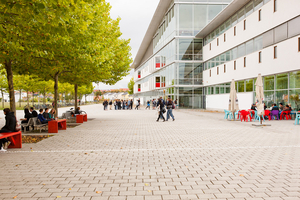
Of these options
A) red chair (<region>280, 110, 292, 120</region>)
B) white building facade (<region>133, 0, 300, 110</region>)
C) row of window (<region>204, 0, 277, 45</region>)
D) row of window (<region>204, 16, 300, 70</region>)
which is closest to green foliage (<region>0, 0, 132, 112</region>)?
red chair (<region>280, 110, 292, 120</region>)

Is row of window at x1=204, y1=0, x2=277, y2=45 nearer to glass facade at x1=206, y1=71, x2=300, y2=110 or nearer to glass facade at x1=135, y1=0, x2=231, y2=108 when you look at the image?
glass facade at x1=135, y1=0, x2=231, y2=108

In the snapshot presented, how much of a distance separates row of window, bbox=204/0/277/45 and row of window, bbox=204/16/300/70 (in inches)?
81.0

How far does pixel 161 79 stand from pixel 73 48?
3247cm

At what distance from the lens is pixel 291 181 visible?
4.46 m

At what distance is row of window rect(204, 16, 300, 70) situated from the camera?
17000 mm

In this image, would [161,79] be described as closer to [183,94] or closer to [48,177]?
[183,94]

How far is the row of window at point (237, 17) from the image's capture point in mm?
21859

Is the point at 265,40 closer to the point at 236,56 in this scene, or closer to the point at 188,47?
the point at 236,56

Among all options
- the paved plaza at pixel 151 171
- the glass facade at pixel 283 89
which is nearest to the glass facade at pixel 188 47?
the glass facade at pixel 283 89

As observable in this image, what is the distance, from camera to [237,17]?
84.8ft

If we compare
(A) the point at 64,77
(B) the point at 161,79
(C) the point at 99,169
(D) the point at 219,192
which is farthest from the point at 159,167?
(B) the point at 161,79

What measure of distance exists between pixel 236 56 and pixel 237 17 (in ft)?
14.5

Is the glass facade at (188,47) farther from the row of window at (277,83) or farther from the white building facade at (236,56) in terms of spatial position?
the row of window at (277,83)

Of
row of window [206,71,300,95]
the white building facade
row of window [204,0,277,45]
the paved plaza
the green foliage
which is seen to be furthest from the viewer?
row of window [204,0,277,45]
